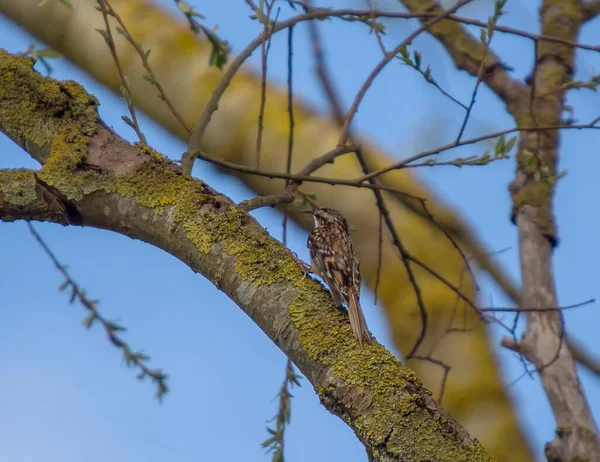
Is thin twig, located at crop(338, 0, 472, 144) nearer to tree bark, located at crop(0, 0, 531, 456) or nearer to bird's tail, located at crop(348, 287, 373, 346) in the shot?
bird's tail, located at crop(348, 287, 373, 346)

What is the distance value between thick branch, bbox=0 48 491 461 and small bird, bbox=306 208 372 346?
0.62m

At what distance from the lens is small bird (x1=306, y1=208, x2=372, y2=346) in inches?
113

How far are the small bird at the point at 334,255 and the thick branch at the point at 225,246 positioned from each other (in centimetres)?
62

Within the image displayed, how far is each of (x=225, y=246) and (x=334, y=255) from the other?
1.40 meters

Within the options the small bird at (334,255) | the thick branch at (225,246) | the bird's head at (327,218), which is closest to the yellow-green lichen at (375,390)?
the thick branch at (225,246)

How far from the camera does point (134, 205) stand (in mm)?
2008

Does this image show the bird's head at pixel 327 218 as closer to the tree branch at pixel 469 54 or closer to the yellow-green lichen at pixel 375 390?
the tree branch at pixel 469 54

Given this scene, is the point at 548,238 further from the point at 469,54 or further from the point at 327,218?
the point at 469,54

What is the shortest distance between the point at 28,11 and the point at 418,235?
297 centimetres

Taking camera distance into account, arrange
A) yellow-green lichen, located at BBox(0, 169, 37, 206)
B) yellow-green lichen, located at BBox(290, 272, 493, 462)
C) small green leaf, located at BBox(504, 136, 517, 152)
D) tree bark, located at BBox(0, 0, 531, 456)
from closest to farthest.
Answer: yellow-green lichen, located at BBox(290, 272, 493, 462)
yellow-green lichen, located at BBox(0, 169, 37, 206)
small green leaf, located at BBox(504, 136, 517, 152)
tree bark, located at BBox(0, 0, 531, 456)

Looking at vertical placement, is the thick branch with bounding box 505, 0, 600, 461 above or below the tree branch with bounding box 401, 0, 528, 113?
below

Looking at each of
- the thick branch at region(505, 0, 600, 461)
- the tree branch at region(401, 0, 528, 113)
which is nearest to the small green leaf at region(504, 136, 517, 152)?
the thick branch at region(505, 0, 600, 461)

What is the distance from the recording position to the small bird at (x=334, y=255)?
2862mm

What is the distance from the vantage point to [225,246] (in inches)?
76.8
